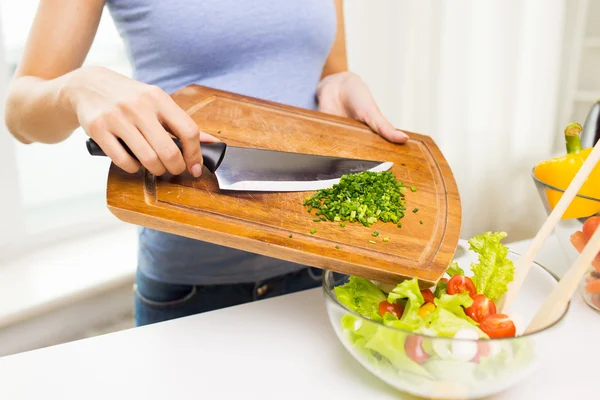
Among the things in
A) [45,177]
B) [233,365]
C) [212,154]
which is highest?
[212,154]

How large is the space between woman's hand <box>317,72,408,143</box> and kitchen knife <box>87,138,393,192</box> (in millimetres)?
115

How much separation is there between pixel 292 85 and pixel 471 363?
0.64 m

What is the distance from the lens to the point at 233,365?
0.72m

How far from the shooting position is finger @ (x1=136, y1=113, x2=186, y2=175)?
2.24ft

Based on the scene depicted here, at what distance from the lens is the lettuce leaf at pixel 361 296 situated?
26.4 inches

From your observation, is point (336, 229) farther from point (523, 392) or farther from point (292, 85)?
point (292, 85)

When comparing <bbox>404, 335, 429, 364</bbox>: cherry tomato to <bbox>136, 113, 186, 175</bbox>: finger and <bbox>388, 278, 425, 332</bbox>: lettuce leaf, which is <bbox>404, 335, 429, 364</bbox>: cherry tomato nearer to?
<bbox>388, 278, 425, 332</bbox>: lettuce leaf

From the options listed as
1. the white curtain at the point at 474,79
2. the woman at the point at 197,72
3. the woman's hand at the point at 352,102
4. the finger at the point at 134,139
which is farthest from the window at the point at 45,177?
the finger at the point at 134,139

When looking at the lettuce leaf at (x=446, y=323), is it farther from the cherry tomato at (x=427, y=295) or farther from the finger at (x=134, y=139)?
the finger at (x=134, y=139)

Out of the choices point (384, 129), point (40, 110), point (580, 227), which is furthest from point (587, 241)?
point (40, 110)

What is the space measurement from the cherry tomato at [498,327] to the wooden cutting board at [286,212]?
8 centimetres

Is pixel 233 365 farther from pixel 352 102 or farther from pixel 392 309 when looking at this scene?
pixel 352 102

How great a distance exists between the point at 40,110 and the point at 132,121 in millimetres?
247

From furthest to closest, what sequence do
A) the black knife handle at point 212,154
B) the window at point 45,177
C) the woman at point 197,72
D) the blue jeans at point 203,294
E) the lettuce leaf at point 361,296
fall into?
the window at point 45,177
the blue jeans at point 203,294
the woman at point 197,72
the black knife handle at point 212,154
the lettuce leaf at point 361,296
